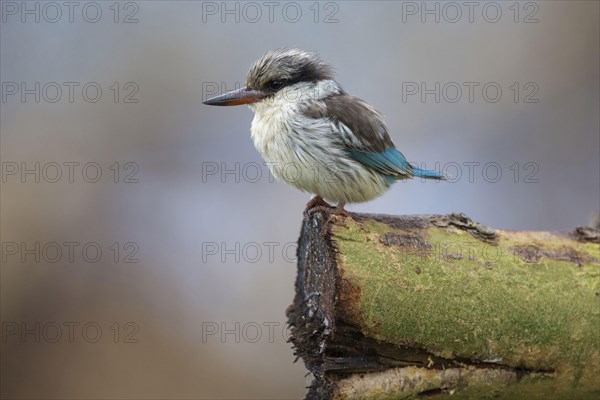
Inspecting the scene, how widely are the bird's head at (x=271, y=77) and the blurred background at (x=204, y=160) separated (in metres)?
1.67

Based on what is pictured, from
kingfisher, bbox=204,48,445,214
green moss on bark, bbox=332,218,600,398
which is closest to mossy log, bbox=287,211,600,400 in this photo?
green moss on bark, bbox=332,218,600,398

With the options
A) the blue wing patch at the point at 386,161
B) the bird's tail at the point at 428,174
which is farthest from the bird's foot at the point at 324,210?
the bird's tail at the point at 428,174

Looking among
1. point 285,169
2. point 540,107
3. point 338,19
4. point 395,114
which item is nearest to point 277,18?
point 338,19

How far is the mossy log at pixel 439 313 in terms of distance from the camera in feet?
7.56

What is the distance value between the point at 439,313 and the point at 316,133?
0.99 meters

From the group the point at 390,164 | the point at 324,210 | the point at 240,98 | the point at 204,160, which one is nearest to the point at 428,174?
the point at 390,164

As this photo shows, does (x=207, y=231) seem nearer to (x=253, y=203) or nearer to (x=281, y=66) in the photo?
(x=253, y=203)

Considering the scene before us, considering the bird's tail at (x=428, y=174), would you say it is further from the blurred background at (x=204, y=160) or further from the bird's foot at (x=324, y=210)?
the blurred background at (x=204, y=160)

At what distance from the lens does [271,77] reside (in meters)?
3.17

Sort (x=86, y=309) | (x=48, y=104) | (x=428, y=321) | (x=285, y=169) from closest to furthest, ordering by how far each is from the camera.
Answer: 1. (x=428, y=321)
2. (x=285, y=169)
3. (x=86, y=309)
4. (x=48, y=104)

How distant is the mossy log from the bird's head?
2.53 feet

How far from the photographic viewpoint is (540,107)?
5121mm

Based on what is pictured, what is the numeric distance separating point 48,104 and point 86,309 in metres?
1.42

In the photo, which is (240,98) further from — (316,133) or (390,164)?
(390,164)
